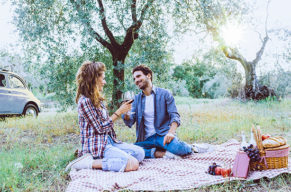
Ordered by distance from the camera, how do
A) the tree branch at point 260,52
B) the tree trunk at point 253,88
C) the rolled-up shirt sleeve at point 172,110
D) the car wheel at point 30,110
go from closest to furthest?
the rolled-up shirt sleeve at point 172,110 → the car wheel at point 30,110 → the tree branch at point 260,52 → the tree trunk at point 253,88

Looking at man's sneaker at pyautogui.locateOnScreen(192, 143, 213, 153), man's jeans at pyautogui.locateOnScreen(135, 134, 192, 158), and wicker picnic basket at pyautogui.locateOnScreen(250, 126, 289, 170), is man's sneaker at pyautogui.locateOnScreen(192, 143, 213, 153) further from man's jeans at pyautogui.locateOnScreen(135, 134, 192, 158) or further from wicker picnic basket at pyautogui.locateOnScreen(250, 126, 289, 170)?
wicker picnic basket at pyautogui.locateOnScreen(250, 126, 289, 170)

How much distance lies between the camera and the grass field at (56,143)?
3.23 metres

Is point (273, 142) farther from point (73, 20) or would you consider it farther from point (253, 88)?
point (253, 88)

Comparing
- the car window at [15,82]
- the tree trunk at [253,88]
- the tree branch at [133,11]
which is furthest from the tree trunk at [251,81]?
the car window at [15,82]

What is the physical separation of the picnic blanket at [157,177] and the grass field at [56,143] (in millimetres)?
133

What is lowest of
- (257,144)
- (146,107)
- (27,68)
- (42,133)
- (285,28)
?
(42,133)

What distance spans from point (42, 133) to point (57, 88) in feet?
4.30

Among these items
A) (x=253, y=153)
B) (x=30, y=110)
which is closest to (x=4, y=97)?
(x=30, y=110)

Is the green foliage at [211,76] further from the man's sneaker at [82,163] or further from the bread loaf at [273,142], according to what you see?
the man's sneaker at [82,163]

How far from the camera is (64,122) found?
859 cm

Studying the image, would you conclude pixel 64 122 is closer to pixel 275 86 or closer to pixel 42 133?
pixel 42 133

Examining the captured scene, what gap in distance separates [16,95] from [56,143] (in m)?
4.05

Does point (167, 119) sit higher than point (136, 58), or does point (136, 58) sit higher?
point (136, 58)

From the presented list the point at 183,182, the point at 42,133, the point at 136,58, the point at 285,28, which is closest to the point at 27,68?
the point at 42,133
